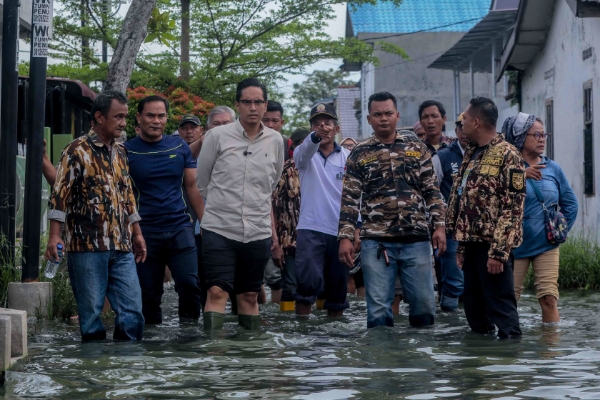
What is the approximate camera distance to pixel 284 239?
36.3 ft

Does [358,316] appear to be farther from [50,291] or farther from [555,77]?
[555,77]

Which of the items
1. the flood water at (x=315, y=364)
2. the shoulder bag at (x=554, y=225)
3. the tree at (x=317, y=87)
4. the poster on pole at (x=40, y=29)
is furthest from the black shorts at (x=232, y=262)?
the tree at (x=317, y=87)

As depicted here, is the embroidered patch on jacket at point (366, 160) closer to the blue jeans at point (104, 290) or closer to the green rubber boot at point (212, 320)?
the green rubber boot at point (212, 320)

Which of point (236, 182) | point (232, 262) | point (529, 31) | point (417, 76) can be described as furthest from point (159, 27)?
point (417, 76)

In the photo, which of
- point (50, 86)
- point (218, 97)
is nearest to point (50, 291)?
point (50, 86)

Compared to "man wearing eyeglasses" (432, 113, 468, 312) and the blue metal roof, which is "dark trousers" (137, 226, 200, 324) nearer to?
"man wearing eyeglasses" (432, 113, 468, 312)

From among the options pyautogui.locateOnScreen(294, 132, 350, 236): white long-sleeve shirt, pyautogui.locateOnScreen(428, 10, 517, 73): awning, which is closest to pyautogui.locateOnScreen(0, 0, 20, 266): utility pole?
pyautogui.locateOnScreen(294, 132, 350, 236): white long-sleeve shirt

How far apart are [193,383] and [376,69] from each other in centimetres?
3843

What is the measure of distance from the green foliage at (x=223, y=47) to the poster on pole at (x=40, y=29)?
49.1 feet

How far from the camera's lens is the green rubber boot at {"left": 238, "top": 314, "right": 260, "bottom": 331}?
338 inches

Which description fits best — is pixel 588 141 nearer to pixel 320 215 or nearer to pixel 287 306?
pixel 287 306

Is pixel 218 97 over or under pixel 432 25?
under

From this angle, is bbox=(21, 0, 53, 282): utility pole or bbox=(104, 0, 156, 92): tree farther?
bbox=(104, 0, 156, 92): tree

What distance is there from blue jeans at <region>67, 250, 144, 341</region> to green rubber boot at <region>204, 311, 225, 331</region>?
0.61 meters
